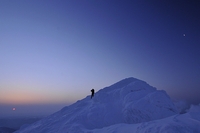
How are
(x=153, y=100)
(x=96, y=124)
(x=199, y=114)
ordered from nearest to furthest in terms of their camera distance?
(x=199, y=114) → (x=96, y=124) → (x=153, y=100)

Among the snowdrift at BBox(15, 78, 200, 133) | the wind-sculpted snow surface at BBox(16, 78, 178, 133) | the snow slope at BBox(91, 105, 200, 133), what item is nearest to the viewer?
the snow slope at BBox(91, 105, 200, 133)

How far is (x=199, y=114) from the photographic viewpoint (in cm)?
1742

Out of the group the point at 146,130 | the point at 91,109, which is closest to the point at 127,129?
the point at 146,130

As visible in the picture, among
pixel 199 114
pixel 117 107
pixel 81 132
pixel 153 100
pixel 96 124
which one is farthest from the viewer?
pixel 117 107

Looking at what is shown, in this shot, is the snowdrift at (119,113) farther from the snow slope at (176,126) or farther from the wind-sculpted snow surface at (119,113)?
the snow slope at (176,126)

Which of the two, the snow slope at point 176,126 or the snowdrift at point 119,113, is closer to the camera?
the snow slope at point 176,126

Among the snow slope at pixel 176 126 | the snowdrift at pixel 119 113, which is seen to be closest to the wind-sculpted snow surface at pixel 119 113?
the snowdrift at pixel 119 113

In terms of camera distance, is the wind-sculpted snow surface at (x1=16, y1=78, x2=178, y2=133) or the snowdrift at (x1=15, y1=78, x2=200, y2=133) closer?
the snowdrift at (x1=15, y1=78, x2=200, y2=133)

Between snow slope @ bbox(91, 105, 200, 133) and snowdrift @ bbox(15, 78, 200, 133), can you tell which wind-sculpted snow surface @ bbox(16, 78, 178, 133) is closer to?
snowdrift @ bbox(15, 78, 200, 133)

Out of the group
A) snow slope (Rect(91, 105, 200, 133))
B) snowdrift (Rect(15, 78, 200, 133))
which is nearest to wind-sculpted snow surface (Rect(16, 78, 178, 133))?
snowdrift (Rect(15, 78, 200, 133))

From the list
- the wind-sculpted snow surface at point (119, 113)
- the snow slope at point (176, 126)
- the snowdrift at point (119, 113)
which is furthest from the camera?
the wind-sculpted snow surface at point (119, 113)

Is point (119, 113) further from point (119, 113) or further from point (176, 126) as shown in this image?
point (176, 126)

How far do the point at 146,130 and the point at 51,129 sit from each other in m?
16.8

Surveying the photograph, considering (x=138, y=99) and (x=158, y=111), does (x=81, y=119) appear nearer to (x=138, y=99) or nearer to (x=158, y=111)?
(x=138, y=99)
